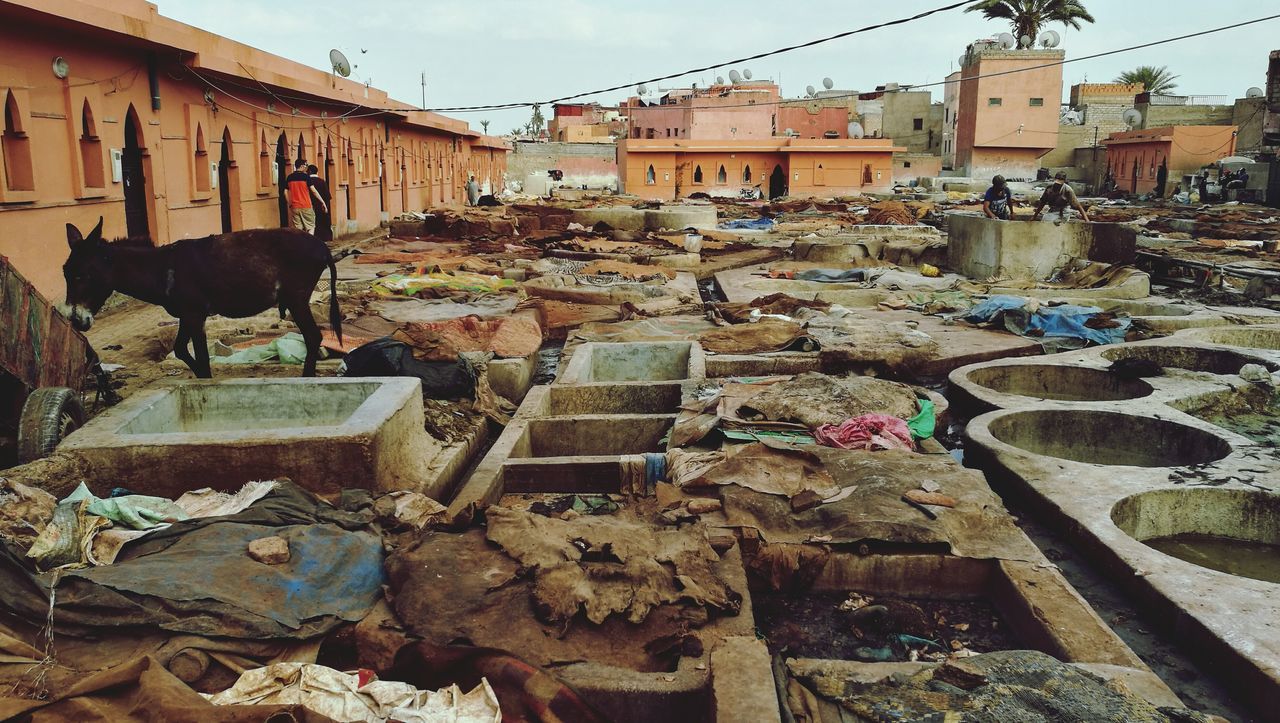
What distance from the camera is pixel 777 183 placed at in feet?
141

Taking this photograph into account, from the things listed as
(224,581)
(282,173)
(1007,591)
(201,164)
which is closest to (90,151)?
(201,164)

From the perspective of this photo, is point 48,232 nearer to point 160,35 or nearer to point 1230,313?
point 160,35

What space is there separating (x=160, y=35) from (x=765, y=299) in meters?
8.67

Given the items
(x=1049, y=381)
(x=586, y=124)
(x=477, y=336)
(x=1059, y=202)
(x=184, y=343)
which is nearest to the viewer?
(x=184, y=343)

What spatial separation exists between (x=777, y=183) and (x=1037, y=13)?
703 inches

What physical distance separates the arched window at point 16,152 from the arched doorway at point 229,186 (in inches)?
206

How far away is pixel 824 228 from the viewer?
84.8ft

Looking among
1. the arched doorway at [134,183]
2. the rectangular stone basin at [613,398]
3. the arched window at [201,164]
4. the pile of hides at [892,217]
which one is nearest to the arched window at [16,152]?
the arched doorway at [134,183]

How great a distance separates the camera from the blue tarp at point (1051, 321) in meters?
10.9

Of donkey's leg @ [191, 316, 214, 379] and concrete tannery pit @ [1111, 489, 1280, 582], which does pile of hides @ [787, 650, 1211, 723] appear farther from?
donkey's leg @ [191, 316, 214, 379]

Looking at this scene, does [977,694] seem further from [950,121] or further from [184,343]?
[950,121]

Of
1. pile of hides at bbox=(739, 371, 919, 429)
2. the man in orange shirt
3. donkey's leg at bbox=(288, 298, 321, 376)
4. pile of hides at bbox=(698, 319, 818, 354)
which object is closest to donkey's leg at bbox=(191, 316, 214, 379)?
donkey's leg at bbox=(288, 298, 321, 376)

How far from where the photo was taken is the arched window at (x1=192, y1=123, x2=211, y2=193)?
45.5 feet

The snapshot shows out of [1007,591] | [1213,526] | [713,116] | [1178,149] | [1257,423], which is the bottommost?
[1213,526]
